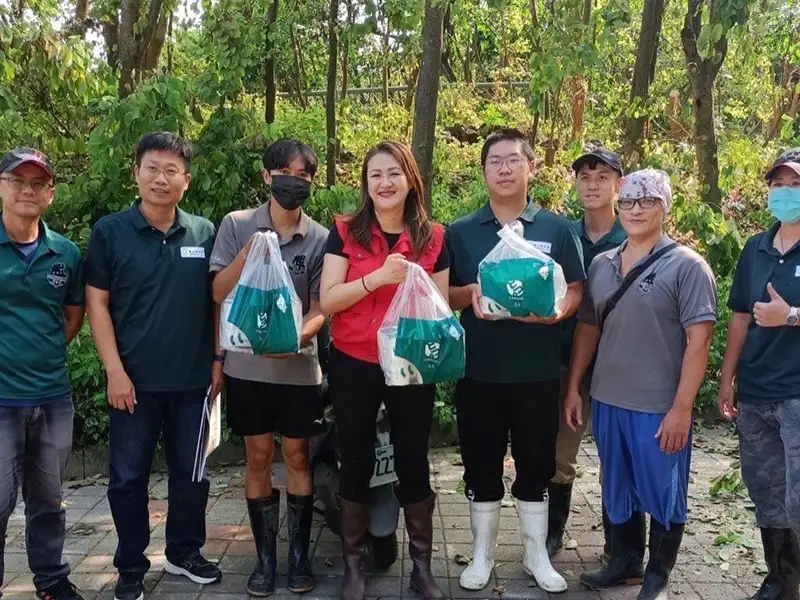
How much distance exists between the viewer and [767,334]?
3.21 metres

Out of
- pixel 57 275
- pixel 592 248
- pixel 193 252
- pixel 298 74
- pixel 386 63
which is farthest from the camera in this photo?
pixel 386 63

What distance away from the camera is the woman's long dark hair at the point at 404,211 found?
3256 mm

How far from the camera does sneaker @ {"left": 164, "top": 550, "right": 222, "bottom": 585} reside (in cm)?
363

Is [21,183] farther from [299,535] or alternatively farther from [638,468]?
[638,468]

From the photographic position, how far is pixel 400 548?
13.4ft

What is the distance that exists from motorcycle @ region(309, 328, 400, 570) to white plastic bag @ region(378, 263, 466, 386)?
59cm

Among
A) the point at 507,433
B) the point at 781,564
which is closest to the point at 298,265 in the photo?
the point at 507,433

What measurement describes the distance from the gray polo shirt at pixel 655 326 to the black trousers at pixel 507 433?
319 millimetres

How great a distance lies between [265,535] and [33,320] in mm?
1505

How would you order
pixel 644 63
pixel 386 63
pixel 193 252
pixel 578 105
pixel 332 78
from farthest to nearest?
pixel 578 105 < pixel 386 63 < pixel 644 63 < pixel 332 78 < pixel 193 252

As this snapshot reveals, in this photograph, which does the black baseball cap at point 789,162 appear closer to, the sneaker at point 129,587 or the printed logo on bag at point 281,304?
the printed logo on bag at point 281,304

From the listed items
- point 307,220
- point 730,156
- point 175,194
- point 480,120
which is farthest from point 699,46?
point 480,120

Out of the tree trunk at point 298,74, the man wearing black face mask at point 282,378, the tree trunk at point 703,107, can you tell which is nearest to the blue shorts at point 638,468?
the man wearing black face mask at point 282,378

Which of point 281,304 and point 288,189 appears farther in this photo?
point 288,189
